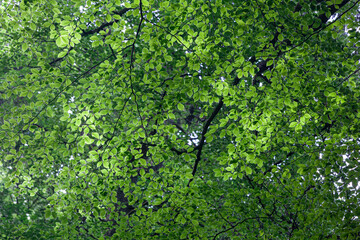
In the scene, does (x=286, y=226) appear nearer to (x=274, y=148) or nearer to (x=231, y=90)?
(x=274, y=148)

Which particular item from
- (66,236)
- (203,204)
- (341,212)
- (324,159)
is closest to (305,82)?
(324,159)

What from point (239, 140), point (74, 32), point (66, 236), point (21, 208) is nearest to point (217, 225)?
point (239, 140)

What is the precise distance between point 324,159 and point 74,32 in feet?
14.5

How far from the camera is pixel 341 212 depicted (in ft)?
15.3

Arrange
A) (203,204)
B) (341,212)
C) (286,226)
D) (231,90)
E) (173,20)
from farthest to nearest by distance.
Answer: (286,226) < (203,204) < (231,90) < (173,20) < (341,212)

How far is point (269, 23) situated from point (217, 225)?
410 centimetres

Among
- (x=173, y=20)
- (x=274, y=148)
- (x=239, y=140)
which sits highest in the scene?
(x=173, y=20)

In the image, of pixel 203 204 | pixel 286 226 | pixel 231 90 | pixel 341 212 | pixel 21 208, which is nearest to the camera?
pixel 341 212

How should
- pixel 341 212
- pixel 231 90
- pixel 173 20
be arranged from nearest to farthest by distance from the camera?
pixel 341 212 → pixel 173 20 → pixel 231 90

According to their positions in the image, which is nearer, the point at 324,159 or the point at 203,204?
the point at 324,159

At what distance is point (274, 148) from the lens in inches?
Result: 293

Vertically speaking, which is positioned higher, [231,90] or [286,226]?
[231,90]

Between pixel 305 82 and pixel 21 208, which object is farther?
pixel 21 208

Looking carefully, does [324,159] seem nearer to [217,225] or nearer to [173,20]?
[217,225]
